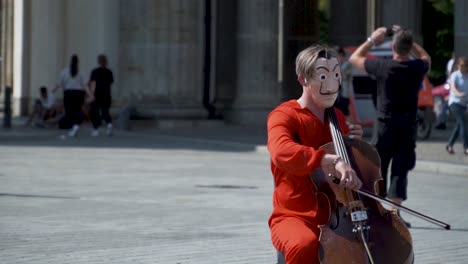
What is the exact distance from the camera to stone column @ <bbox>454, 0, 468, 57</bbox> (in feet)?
90.9

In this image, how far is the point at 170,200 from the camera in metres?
13.9

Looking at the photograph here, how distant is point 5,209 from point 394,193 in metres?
3.79

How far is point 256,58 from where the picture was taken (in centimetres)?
3034

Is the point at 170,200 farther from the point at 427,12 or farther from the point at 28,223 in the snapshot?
the point at 427,12

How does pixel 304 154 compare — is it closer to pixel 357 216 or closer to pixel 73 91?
pixel 357 216

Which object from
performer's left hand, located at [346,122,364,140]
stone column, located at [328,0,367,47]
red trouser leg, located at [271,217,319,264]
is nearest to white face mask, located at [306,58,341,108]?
performer's left hand, located at [346,122,364,140]

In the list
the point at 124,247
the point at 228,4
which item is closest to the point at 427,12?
the point at 228,4

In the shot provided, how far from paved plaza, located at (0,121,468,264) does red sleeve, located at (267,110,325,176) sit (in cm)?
346

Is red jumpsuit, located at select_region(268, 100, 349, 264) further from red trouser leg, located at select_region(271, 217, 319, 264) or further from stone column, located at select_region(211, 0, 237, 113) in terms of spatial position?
stone column, located at select_region(211, 0, 237, 113)

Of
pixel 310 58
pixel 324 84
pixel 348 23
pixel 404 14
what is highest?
pixel 404 14

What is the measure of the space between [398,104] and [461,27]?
16.8 m

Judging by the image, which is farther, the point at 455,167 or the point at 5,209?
the point at 455,167

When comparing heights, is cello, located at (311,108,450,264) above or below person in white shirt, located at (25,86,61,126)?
above

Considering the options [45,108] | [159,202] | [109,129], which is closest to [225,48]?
[45,108]
